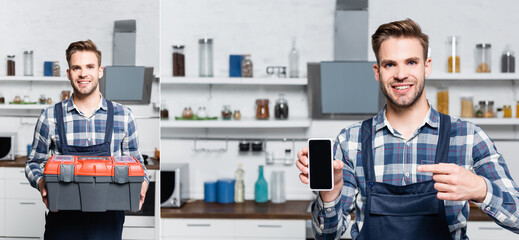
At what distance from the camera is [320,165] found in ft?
3.80

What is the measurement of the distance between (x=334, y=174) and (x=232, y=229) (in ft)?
5.54

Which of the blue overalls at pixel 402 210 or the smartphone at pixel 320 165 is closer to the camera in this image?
the smartphone at pixel 320 165

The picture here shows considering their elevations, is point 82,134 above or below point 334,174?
above

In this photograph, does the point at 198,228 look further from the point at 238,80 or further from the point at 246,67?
the point at 246,67

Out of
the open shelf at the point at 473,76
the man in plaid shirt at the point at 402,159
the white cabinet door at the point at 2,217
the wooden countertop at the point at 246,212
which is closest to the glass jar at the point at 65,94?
the white cabinet door at the point at 2,217

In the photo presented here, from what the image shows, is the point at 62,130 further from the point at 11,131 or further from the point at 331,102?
the point at 331,102

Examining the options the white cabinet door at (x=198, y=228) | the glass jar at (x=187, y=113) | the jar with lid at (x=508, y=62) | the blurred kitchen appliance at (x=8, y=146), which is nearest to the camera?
the blurred kitchen appliance at (x=8, y=146)

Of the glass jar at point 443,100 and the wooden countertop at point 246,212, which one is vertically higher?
the glass jar at point 443,100

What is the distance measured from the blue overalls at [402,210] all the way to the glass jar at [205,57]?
6.35ft

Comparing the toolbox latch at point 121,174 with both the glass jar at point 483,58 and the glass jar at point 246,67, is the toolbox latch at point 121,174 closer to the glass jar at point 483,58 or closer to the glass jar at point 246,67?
the glass jar at point 246,67

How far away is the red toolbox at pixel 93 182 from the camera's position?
903mm

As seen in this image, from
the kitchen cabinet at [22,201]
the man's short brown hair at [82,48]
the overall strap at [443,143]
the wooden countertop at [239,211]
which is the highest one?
the man's short brown hair at [82,48]

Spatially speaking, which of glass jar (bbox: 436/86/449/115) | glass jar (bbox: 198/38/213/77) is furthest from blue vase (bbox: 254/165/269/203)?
glass jar (bbox: 436/86/449/115)

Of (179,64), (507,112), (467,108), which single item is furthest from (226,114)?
(507,112)
